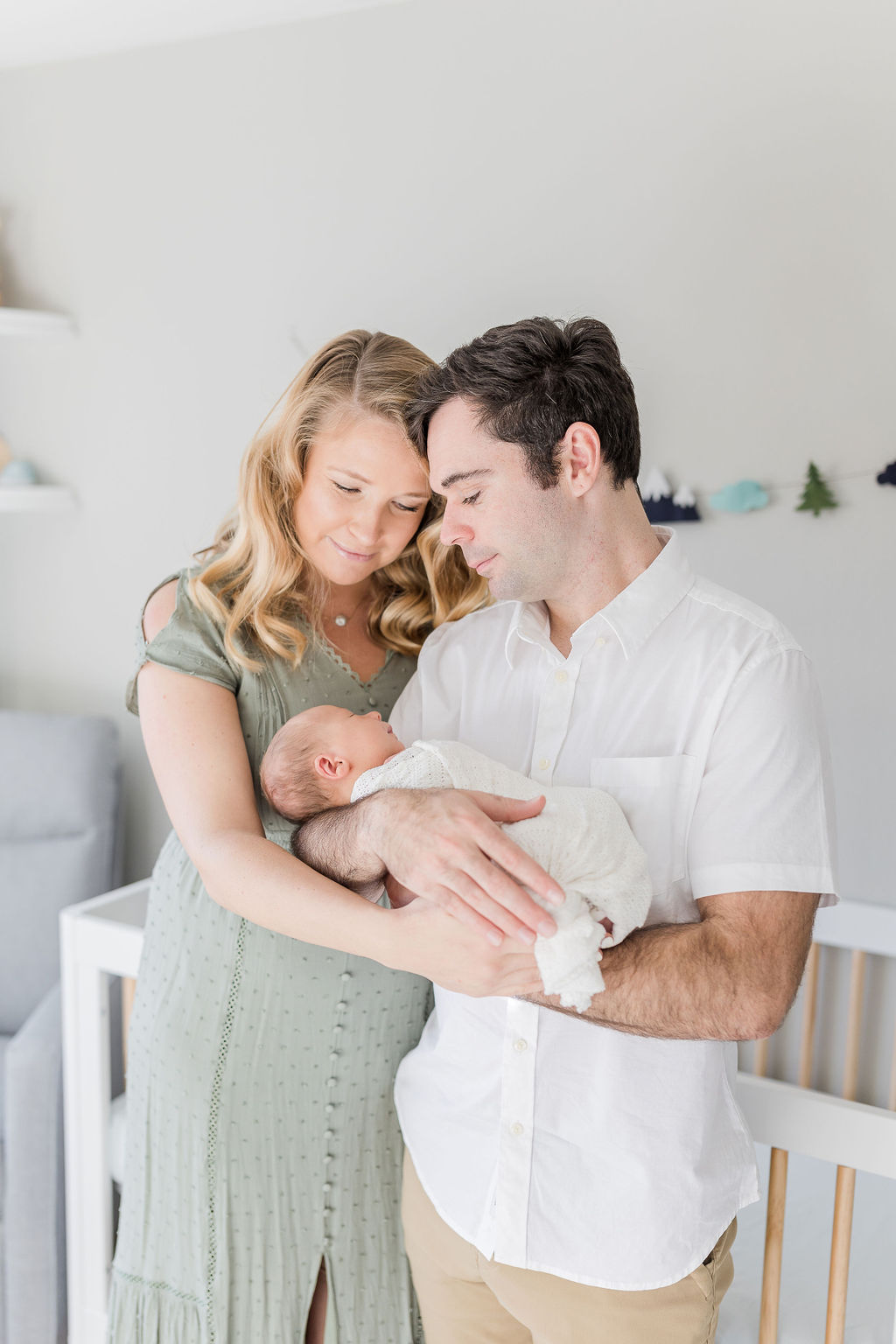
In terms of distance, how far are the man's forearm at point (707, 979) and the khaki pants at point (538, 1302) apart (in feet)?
1.07

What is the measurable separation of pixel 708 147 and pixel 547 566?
46.5 inches

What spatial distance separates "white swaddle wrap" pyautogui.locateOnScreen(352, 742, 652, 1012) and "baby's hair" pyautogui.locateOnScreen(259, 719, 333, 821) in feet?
0.39

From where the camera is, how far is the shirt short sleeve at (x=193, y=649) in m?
1.39

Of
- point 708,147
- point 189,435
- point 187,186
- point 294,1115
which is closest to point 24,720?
point 189,435

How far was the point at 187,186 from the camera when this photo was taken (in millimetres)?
2525

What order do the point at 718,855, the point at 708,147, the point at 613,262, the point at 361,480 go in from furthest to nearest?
the point at 613,262, the point at 708,147, the point at 361,480, the point at 718,855

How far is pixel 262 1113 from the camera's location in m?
1.41

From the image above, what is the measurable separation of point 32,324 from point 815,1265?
8.23ft

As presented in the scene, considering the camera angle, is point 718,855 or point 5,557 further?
point 5,557

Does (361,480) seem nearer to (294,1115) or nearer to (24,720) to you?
(294,1115)

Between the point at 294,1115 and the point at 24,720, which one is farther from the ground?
the point at 24,720

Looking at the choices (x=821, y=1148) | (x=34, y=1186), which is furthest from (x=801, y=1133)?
(x=34, y=1186)

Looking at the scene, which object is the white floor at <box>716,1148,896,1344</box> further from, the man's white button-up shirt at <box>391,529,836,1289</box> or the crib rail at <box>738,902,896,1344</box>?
the man's white button-up shirt at <box>391,529,836,1289</box>

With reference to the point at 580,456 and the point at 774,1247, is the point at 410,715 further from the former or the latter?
the point at 774,1247
